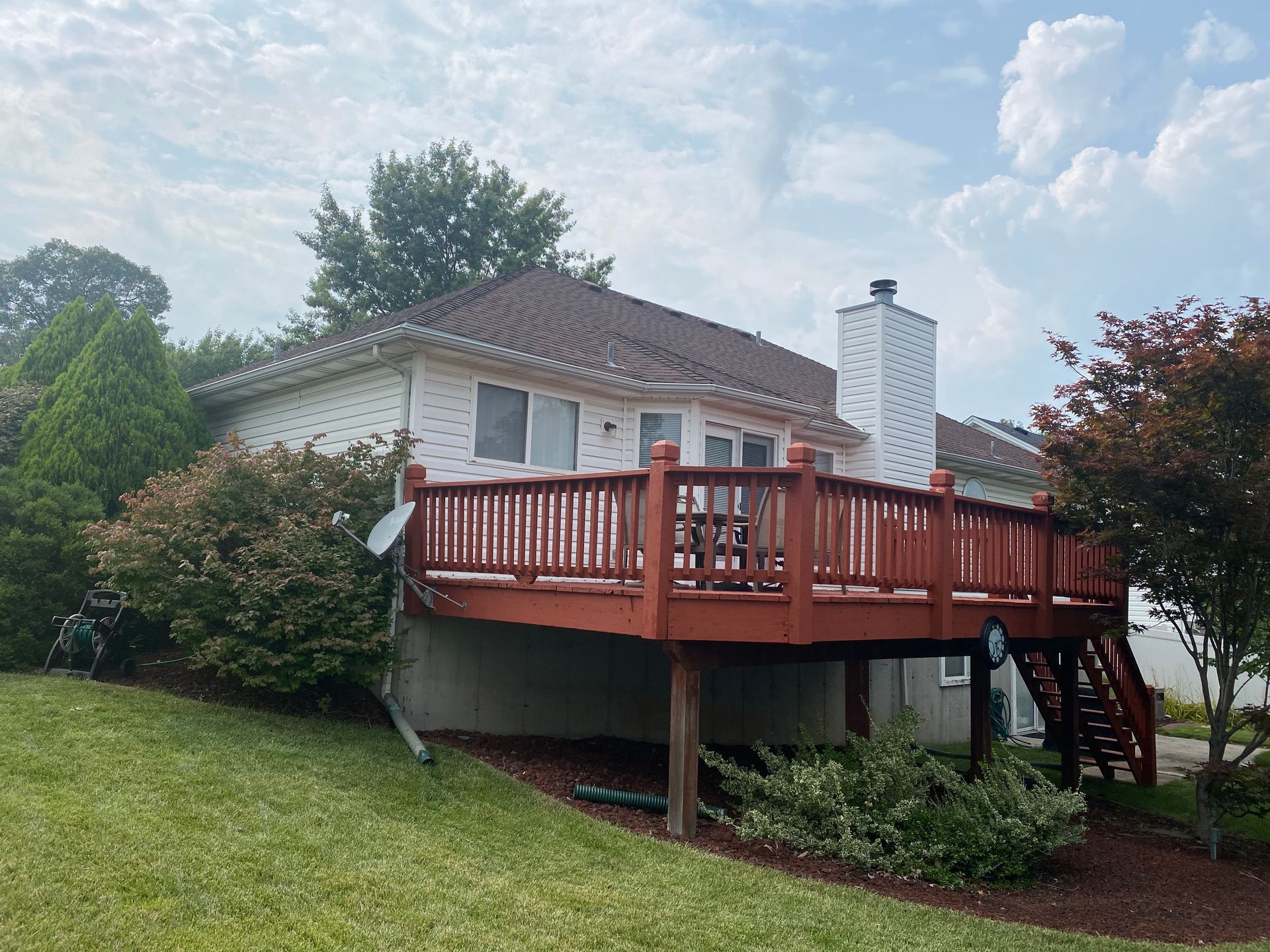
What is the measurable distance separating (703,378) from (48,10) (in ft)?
36.8

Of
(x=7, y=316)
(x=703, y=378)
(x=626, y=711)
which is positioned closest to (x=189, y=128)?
(x=703, y=378)

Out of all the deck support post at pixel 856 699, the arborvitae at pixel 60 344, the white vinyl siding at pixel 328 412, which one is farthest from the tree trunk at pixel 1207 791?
the arborvitae at pixel 60 344

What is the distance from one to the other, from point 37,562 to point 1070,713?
10644 mm

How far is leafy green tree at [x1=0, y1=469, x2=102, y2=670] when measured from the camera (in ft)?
27.9

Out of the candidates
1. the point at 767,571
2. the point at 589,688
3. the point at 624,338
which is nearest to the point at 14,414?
the point at 624,338

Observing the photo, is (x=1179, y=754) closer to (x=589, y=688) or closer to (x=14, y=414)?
(x=589, y=688)

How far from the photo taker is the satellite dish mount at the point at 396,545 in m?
7.43

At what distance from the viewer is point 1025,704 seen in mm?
15273

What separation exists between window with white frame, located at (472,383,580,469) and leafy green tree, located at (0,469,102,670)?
157 inches

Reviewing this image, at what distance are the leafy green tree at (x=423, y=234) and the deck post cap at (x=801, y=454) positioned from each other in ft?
71.0

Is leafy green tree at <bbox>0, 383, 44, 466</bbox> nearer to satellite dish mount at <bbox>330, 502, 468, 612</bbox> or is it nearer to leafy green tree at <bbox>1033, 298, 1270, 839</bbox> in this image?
satellite dish mount at <bbox>330, 502, 468, 612</bbox>

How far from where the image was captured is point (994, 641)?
7609mm

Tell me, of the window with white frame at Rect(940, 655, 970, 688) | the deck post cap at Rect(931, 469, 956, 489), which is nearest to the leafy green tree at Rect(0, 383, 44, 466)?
the deck post cap at Rect(931, 469, 956, 489)

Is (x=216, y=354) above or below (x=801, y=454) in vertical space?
above
